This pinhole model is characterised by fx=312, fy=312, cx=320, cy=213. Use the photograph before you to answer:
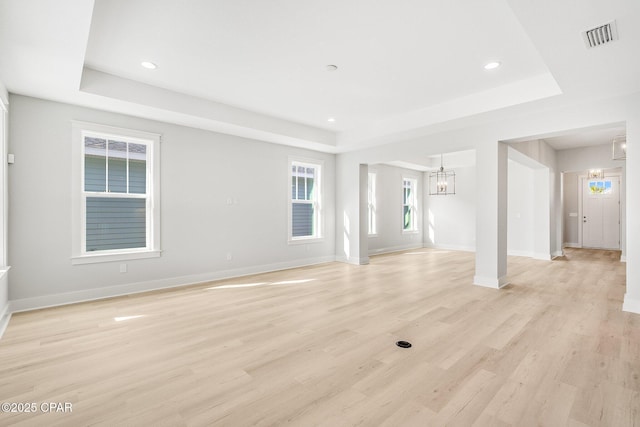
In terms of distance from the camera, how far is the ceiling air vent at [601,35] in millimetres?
2443

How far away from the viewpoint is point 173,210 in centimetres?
499

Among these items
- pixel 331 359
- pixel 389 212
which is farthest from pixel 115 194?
pixel 389 212

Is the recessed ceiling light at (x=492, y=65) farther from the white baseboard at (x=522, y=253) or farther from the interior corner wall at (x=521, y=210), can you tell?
the white baseboard at (x=522, y=253)

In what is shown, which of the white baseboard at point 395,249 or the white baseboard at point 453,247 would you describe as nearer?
the white baseboard at point 395,249

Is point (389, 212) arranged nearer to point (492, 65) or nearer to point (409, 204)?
point (409, 204)

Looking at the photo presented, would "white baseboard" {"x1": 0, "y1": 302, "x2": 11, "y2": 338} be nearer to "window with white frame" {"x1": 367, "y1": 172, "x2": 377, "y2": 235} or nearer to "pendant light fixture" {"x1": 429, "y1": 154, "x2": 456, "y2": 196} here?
"window with white frame" {"x1": 367, "y1": 172, "x2": 377, "y2": 235}

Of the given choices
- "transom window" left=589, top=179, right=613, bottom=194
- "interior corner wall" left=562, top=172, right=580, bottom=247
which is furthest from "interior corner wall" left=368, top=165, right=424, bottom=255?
"transom window" left=589, top=179, right=613, bottom=194

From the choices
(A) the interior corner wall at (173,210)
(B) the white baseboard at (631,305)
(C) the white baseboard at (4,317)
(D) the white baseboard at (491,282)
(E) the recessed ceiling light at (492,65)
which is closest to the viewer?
(C) the white baseboard at (4,317)

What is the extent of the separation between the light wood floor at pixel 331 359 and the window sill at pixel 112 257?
60 centimetres

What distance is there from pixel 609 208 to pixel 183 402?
40.6ft

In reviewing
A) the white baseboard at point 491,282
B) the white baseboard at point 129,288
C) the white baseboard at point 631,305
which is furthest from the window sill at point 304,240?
the white baseboard at point 631,305

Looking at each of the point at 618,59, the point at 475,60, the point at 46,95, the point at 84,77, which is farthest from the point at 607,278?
the point at 46,95

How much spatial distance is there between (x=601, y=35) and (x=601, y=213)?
31.8 feet

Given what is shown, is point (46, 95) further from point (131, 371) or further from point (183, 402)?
point (183, 402)
